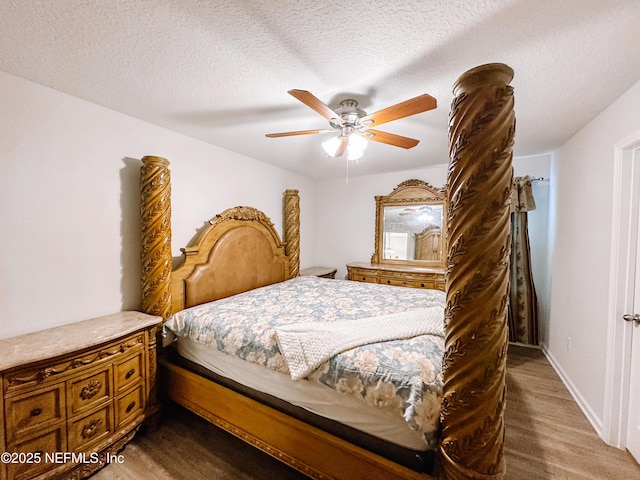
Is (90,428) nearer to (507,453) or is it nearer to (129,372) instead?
(129,372)

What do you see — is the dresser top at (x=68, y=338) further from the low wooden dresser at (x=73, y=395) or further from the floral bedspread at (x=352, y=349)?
the floral bedspread at (x=352, y=349)

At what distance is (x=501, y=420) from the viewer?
35.1 inches

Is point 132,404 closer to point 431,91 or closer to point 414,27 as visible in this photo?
point 414,27

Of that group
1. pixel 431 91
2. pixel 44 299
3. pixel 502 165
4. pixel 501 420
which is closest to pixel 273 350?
pixel 501 420

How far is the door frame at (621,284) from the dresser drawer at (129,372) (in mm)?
3218

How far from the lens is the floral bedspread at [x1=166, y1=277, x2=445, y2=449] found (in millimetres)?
1082

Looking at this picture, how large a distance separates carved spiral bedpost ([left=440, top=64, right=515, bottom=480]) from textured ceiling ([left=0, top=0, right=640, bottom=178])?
0.51 metres

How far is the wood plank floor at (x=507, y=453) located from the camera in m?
1.50

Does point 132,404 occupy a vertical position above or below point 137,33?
below

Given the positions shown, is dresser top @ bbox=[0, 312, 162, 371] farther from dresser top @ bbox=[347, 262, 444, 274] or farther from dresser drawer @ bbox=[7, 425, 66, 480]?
dresser top @ bbox=[347, 262, 444, 274]

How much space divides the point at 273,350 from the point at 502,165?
1416 millimetres

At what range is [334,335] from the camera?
144 cm

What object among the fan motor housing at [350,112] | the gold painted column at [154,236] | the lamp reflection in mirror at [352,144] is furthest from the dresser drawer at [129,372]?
the fan motor housing at [350,112]

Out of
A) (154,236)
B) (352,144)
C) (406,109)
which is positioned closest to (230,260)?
(154,236)
